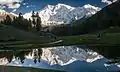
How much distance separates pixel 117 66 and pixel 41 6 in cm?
14357

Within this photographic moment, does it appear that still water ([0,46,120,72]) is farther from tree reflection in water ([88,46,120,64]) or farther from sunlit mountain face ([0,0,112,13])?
sunlit mountain face ([0,0,112,13])

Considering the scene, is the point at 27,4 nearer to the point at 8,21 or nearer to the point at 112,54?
the point at 8,21

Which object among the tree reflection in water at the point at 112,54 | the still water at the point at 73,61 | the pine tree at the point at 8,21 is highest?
the pine tree at the point at 8,21

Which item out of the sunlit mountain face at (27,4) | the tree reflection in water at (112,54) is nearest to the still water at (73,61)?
the tree reflection in water at (112,54)

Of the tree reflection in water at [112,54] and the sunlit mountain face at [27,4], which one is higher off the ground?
the sunlit mountain face at [27,4]

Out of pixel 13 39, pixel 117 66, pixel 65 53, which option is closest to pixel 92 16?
pixel 13 39

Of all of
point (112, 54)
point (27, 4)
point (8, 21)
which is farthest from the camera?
point (27, 4)

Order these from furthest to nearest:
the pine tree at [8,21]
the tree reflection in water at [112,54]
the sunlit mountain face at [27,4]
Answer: the sunlit mountain face at [27,4] → the pine tree at [8,21] → the tree reflection in water at [112,54]

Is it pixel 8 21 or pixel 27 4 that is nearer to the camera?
pixel 8 21

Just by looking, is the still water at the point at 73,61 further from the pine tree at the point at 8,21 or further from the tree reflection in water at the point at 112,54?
the pine tree at the point at 8,21

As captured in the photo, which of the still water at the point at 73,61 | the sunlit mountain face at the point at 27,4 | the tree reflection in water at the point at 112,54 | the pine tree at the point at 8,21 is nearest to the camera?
the still water at the point at 73,61

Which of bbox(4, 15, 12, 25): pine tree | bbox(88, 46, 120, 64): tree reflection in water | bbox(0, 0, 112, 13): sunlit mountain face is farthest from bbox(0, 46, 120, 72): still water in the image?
bbox(0, 0, 112, 13): sunlit mountain face

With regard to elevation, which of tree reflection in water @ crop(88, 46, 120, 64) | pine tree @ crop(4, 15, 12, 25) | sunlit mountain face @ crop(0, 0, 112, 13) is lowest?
tree reflection in water @ crop(88, 46, 120, 64)

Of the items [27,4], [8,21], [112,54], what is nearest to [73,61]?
[112,54]
